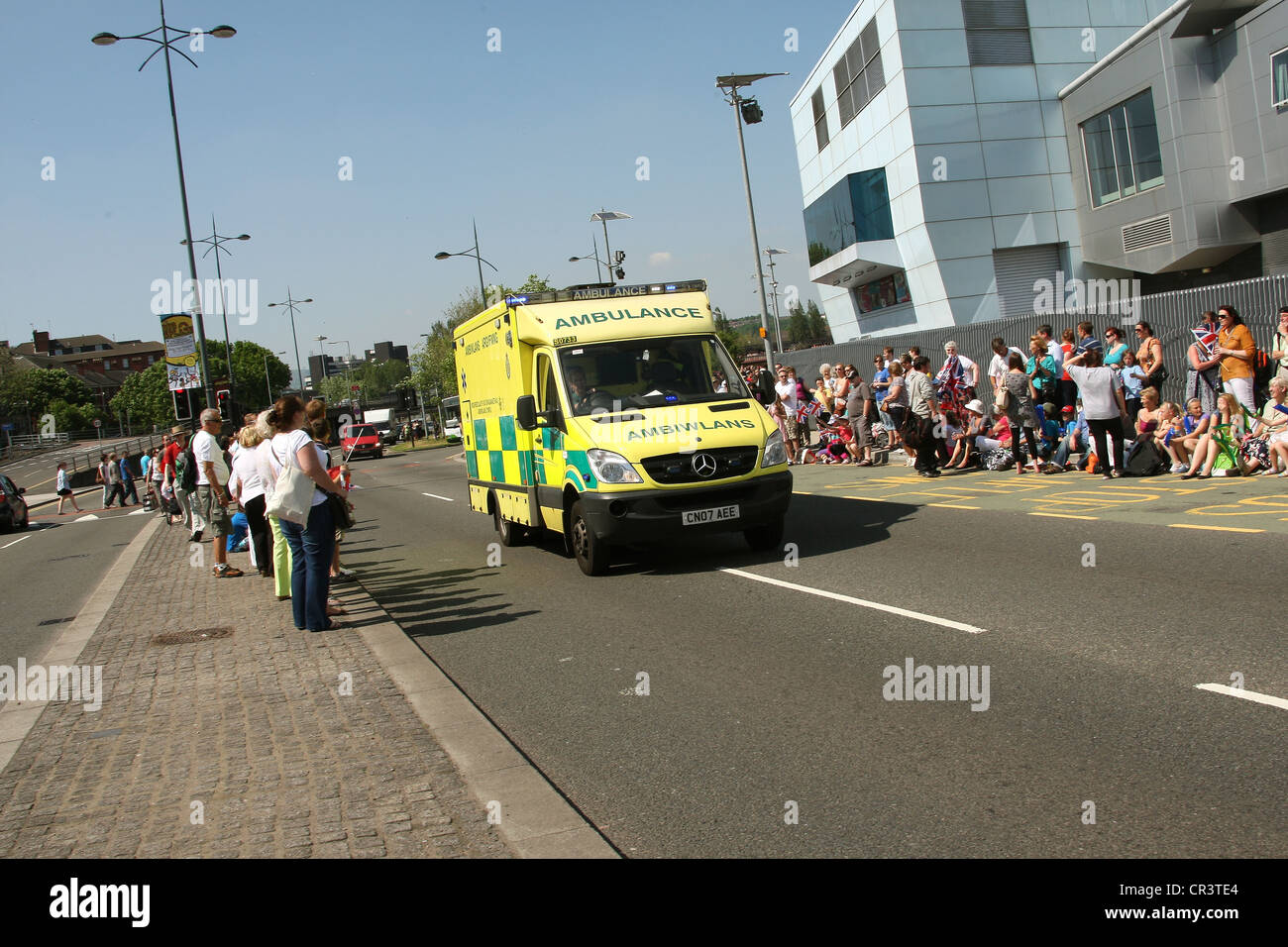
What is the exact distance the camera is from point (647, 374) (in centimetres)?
1102

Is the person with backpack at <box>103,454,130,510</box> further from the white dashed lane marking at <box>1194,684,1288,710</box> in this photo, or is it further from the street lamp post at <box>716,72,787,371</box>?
the white dashed lane marking at <box>1194,684,1288,710</box>

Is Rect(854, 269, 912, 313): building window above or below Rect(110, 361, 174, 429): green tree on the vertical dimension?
below

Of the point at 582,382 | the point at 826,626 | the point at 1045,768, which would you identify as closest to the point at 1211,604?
the point at 826,626

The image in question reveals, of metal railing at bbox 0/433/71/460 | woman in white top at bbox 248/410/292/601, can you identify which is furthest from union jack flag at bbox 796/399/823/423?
metal railing at bbox 0/433/71/460

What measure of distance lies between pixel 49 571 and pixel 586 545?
12.0 metres

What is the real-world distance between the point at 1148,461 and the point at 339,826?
39.6ft

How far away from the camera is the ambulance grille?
9.85 metres

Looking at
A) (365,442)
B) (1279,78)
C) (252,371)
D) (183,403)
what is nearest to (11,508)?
(183,403)

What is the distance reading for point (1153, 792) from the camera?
157 inches

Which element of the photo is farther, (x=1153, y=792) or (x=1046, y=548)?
(x=1046, y=548)

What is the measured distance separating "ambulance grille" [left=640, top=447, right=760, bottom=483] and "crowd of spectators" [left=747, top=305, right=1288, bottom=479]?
113 centimetres

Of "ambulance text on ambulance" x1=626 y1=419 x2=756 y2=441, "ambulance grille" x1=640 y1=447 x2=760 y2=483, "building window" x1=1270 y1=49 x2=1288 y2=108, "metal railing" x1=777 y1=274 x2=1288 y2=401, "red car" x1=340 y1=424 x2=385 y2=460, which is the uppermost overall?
"building window" x1=1270 y1=49 x2=1288 y2=108

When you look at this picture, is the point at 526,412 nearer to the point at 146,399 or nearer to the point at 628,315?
the point at 628,315

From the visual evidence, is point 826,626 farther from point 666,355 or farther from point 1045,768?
point 666,355
